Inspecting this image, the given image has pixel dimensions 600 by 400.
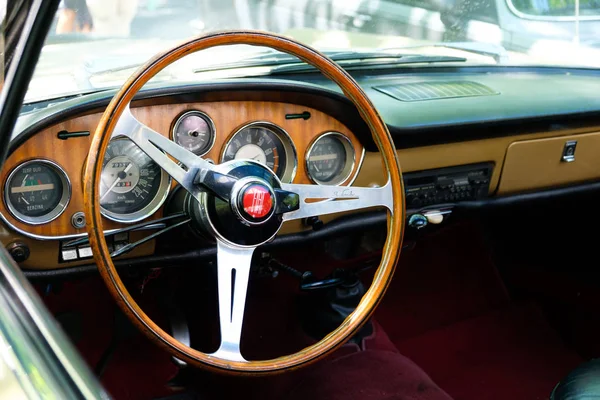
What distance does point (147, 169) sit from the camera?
1870mm

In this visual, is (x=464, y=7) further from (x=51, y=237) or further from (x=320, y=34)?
(x=51, y=237)

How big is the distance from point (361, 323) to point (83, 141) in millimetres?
814

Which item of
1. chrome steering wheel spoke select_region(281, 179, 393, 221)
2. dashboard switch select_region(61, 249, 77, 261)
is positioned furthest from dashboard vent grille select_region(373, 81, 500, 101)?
dashboard switch select_region(61, 249, 77, 261)

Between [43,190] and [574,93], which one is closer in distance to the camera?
[43,190]

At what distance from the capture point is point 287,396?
2.31 meters

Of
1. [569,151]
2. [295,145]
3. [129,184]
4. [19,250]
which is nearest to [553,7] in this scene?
[569,151]

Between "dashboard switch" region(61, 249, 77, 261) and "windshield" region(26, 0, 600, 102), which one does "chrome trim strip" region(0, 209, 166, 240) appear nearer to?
"dashboard switch" region(61, 249, 77, 261)

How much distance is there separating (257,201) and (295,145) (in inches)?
20.9

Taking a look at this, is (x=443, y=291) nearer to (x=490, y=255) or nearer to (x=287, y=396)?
(x=490, y=255)

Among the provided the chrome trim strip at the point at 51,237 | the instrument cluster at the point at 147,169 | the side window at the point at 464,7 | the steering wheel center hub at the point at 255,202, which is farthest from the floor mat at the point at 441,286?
the steering wheel center hub at the point at 255,202

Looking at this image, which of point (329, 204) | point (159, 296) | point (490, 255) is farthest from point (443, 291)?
point (329, 204)

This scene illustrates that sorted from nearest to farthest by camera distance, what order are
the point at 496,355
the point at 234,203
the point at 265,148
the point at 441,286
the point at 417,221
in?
the point at 234,203, the point at 265,148, the point at 417,221, the point at 496,355, the point at 441,286

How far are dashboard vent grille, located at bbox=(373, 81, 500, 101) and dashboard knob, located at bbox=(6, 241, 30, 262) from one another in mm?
1238

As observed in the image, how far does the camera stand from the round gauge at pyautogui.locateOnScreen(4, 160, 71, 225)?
173 centimetres
